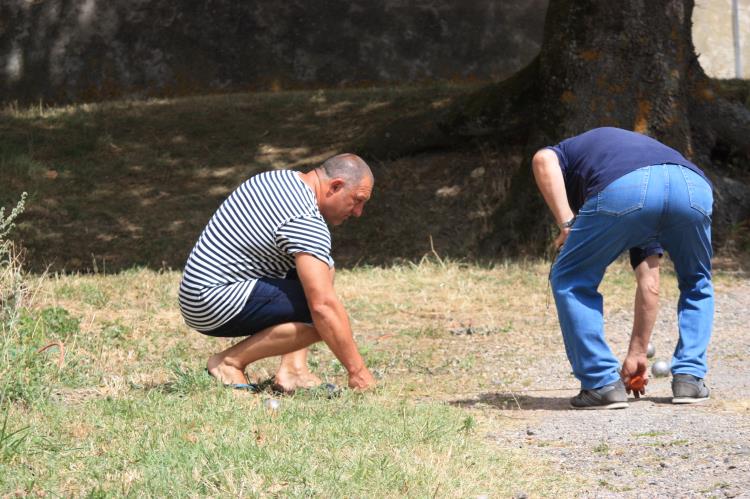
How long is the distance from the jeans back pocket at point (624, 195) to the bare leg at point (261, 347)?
5.22ft

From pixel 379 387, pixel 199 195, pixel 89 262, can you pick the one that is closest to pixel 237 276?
pixel 379 387

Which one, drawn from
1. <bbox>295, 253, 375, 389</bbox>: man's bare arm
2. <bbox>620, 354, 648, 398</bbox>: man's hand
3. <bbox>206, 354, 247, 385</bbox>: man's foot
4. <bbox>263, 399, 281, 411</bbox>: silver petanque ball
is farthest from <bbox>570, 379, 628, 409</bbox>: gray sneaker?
<bbox>206, 354, 247, 385</bbox>: man's foot

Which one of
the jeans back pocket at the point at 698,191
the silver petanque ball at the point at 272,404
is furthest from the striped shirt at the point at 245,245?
the jeans back pocket at the point at 698,191

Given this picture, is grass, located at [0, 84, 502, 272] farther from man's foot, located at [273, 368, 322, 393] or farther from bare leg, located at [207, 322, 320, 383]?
bare leg, located at [207, 322, 320, 383]

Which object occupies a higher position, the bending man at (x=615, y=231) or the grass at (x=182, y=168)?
the bending man at (x=615, y=231)

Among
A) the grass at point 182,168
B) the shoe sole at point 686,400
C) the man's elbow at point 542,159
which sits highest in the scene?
the man's elbow at point 542,159

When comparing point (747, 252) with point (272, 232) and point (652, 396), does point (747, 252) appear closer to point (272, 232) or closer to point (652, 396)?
point (652, 396)

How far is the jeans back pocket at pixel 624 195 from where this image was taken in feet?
18.0

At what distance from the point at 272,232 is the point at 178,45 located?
11503 millimetres

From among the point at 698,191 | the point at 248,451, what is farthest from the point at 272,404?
the point at 698,191

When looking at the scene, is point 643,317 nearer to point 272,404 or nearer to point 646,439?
point 646,439

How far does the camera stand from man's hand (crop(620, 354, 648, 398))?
19.4 feet

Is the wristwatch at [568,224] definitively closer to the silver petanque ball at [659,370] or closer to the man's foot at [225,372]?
the silver petanque ball at [659,370]

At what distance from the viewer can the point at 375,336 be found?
809 cm
